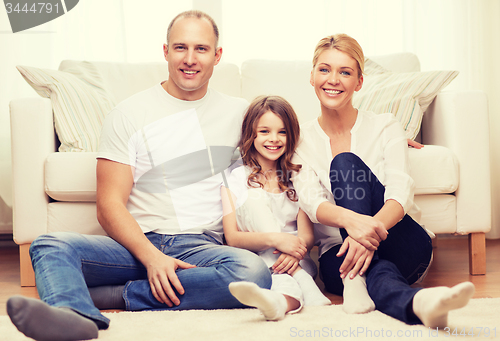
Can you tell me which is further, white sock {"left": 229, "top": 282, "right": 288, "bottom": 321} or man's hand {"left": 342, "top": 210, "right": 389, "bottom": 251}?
man's hand {"left": 342, "top": 210, "right": 389, "bottom": 251}

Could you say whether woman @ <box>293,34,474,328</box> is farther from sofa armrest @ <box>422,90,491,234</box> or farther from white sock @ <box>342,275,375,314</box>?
sofa armrest @ <box>422,90,491,234</box>

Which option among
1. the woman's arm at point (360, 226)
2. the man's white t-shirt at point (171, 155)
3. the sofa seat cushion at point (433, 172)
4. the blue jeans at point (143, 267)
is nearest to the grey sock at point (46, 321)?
the blue jeans at point (143, 267)

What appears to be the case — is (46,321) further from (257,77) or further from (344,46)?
(257,77)

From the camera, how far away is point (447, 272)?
157 cm

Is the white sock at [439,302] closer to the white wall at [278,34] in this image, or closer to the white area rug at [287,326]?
the white area rug at [287,326]

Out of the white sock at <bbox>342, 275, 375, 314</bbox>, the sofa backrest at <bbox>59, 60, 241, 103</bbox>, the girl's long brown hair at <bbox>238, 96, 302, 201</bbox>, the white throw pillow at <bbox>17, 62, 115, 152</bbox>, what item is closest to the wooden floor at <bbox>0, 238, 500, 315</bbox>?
the white sock at <bbox>342, 275, 375, 314</bbox>

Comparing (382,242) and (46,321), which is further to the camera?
(382,242)

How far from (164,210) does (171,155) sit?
0.17m

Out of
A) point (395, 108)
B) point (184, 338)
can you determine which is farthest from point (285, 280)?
point (395, 108)

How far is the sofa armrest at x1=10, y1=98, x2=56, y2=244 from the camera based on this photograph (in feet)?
5.02

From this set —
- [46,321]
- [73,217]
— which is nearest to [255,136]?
[73,217]

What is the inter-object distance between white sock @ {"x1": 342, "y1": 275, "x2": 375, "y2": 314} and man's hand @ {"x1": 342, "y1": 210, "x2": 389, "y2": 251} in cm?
9

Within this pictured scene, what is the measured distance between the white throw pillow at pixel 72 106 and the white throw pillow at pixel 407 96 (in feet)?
3.57

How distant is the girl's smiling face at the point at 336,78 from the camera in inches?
52.2
